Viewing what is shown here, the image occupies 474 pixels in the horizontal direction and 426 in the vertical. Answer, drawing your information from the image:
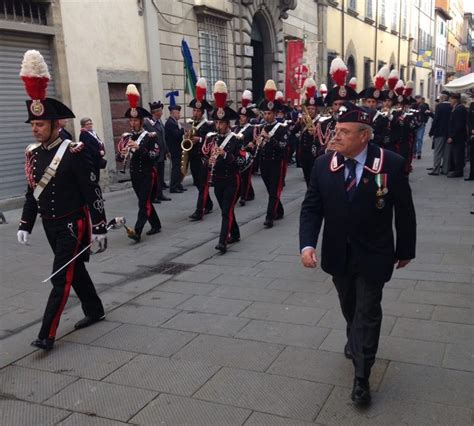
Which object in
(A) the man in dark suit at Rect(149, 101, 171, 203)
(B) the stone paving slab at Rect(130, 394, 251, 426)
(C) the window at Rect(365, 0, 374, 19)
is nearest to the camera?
(B) the stone paving slab at Rect(130, 394, 251, 426)

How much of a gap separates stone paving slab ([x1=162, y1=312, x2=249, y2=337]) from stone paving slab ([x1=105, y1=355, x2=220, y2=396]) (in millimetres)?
567

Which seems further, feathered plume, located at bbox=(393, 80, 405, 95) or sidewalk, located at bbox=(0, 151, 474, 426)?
feathered plume, located at bbox=(393, 80, 405, 95)

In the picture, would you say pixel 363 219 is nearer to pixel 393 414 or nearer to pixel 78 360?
pixel 393 414

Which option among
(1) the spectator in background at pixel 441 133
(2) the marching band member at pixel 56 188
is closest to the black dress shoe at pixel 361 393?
(2) the marching band member at pixel 56 188

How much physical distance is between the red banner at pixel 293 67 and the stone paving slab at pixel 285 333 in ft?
50.2

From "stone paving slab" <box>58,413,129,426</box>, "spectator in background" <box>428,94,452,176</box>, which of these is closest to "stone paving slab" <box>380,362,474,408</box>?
"stone paving slab" <box>58,413,129,426</box>

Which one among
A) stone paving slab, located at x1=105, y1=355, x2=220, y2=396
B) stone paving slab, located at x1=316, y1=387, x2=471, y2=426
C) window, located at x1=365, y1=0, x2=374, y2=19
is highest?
window, located at x1=365, y1=0, x2=374, y2=19

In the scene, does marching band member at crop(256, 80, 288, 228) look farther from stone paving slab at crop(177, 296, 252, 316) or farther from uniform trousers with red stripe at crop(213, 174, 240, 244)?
stone paving slab at crop(177, 296, 252, 316)

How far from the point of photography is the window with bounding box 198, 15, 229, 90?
1505 cm

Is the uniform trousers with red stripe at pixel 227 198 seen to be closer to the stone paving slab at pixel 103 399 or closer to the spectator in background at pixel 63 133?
the spectator in background at pixel 63 133

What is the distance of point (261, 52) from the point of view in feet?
65.3

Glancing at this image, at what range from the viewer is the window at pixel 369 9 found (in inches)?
1169

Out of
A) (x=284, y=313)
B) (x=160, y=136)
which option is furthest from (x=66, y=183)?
(x=160, y=136)

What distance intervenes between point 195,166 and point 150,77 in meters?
3.67
